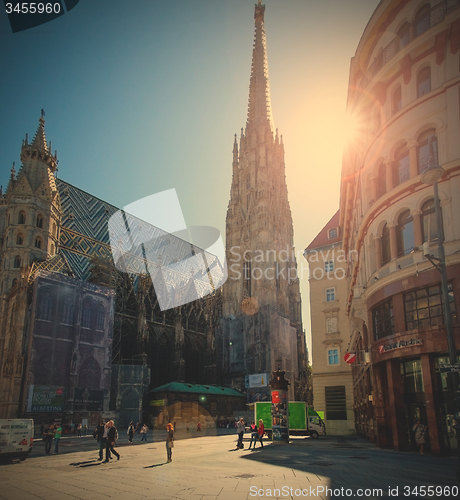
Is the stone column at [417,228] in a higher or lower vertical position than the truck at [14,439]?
higher

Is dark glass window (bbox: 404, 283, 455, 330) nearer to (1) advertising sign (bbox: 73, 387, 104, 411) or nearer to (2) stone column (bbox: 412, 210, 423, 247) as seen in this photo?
(2) stone column (bbox: 412, 210, 423, 247)

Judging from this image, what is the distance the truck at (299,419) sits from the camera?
33.1 metres

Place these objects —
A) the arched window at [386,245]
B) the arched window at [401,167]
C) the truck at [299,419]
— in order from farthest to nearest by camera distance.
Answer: the truck at [299,419] < the arched window at [386,245] < the arched window at [401,167]

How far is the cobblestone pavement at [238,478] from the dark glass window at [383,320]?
481cm

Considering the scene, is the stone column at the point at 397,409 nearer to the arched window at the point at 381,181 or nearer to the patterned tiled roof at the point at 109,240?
the arched window at the point at 381,181

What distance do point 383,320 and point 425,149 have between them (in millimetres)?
7213

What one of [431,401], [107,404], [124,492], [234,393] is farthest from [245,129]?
[124,492]

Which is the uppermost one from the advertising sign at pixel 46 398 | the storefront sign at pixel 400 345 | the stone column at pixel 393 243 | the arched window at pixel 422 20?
the arched window at pixel 422 20

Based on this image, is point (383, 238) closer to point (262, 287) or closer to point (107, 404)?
point (107, 404)

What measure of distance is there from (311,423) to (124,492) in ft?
83.7

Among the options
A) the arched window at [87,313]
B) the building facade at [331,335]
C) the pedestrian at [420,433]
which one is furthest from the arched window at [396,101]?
the arched window at [87,313]

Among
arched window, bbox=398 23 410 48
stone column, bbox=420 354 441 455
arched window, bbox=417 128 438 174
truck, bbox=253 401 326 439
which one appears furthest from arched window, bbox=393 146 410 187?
truck, bbox=253 401 326 439

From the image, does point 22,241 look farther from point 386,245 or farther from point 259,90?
point 259,90

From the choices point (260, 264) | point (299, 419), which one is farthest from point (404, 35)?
point (260, 264)
